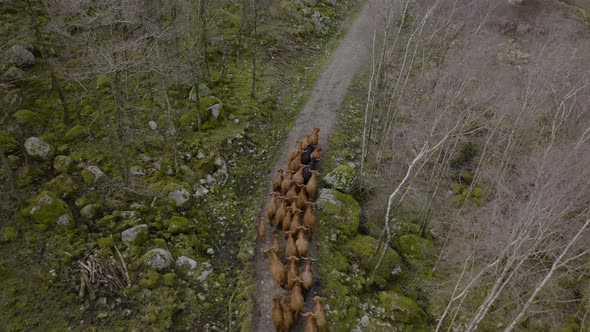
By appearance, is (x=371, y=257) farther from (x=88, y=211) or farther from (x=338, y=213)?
(x=88, y=211)

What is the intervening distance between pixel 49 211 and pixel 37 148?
3.22m

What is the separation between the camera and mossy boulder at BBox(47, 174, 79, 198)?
13125mm

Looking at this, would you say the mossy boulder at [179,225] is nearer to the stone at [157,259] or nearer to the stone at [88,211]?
the stone at [157,259]

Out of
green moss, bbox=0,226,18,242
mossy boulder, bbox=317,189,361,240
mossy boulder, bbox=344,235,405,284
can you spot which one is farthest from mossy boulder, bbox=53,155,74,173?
mossy boulder, bbox=344,235,405,284

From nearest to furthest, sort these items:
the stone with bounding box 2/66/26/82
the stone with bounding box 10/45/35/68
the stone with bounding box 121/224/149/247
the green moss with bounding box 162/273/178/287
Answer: the green moss with bounding box 162/273/178/287 < the stone with bounding box 121/224/149/247 < the stone with bounding box 2/66/26/82 < the stone with bounding box 10/45/35/68

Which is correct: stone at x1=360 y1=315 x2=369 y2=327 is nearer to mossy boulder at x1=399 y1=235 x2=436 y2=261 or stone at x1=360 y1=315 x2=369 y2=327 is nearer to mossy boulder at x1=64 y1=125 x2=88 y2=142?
mossy boulder at x1=399 y1=235 x2=436 y2=261

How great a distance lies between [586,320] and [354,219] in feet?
29.5

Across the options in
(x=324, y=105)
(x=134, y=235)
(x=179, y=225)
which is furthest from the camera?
(x=324, y=105)

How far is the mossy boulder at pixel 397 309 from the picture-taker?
1268cm

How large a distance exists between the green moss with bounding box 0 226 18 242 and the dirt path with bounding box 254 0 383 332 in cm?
759

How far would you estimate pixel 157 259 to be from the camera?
12.0m

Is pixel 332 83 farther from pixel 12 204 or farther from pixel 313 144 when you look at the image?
pixel 12 204

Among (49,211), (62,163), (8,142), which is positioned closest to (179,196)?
(49,211)

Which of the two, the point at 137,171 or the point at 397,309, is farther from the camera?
the point at 137,171
